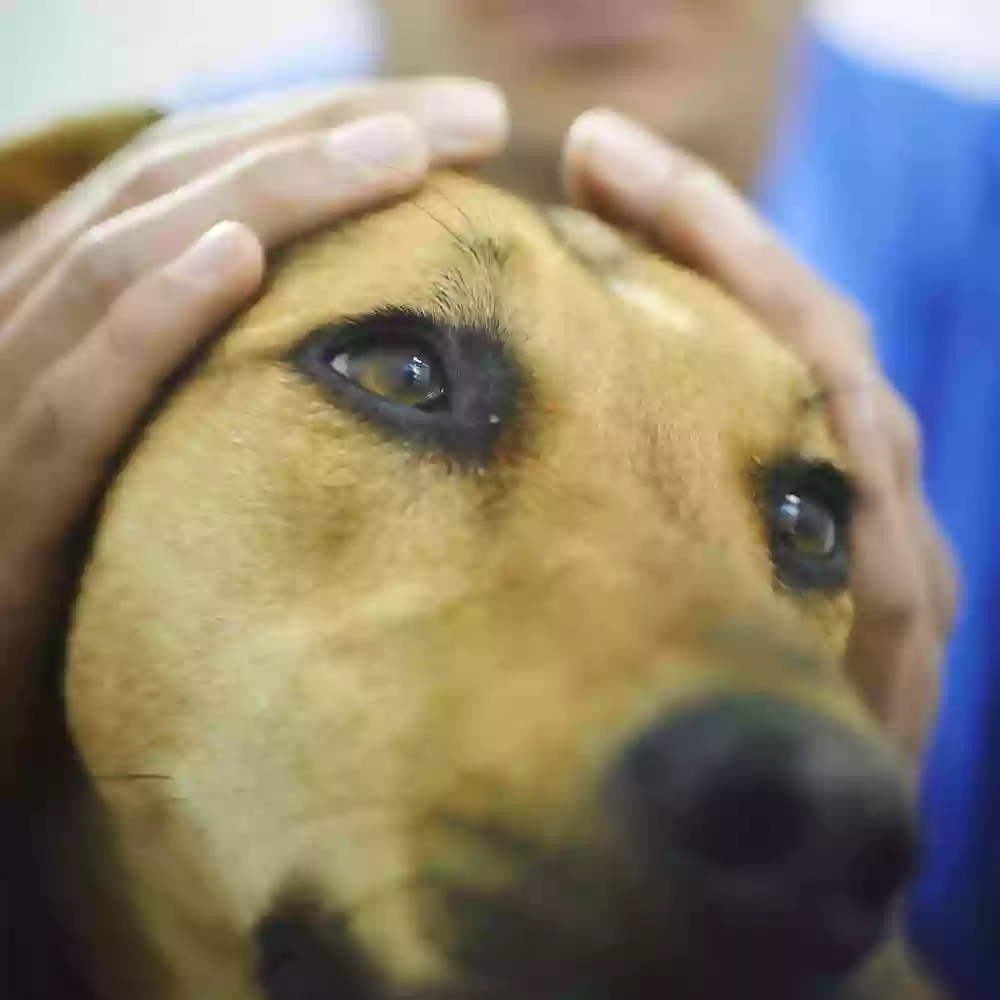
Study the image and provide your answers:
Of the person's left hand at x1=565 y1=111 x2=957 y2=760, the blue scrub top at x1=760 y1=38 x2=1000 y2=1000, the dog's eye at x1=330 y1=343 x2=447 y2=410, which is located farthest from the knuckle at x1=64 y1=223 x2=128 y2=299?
the blue scrub top at x1=760 y1=38 x2=1000 y2=1000

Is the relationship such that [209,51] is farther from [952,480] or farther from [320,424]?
[952,480]

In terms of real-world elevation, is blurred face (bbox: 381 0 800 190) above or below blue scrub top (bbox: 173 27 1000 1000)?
above

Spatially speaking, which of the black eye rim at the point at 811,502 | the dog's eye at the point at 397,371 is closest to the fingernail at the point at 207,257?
the dog's eye at the point at 397,371

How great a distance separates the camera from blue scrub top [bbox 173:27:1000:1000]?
5.48 feet

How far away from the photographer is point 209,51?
138 centimetres

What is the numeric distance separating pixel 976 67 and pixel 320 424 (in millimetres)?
1536

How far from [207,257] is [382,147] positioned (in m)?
0.20

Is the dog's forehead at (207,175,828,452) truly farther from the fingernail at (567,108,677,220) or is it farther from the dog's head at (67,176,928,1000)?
the fingernail at (567,108,677,220)

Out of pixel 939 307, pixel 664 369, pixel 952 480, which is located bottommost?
pixel 952 480

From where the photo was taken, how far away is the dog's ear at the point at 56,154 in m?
1.27

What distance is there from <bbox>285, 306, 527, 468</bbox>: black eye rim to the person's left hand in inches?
13.9

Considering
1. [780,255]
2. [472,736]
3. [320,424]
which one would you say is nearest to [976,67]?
[780,255]

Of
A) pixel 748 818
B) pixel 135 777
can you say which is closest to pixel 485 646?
pixel 748 818

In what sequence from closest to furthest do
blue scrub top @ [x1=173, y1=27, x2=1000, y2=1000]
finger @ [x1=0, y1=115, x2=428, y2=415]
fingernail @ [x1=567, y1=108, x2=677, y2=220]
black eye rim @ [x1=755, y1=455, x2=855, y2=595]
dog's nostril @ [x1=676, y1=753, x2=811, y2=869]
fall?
dog's nostril @ [x1=676, y1=753, x2=811, y2=869] → finger @ [x1=0, y1=115, x2=428, y2=415] → black eye rim @ [x1=755, y1=455, x2=855, y2=595] → fingernail @ [x1=567, y1=108, x2=677, y2=220] → blue scrub top @ [x1=173, y1=27, x2=1000, y2=1000]
